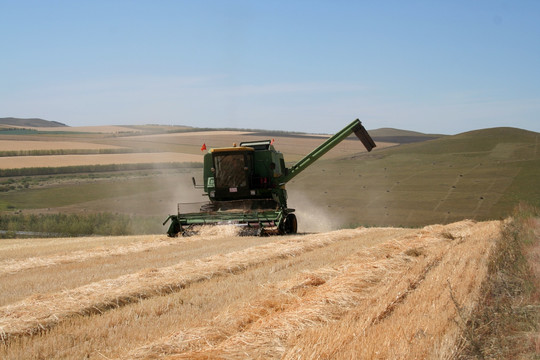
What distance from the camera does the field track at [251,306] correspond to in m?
4.19

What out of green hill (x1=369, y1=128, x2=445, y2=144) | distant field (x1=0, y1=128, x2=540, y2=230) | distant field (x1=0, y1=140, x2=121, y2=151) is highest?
green hill (x1=369, y1=128, x2=445, y2=144)

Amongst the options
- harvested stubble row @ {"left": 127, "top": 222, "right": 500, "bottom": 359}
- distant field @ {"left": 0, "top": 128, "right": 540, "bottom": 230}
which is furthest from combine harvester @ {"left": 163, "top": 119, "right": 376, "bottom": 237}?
harvested stubble row @ {"left": 127, "top": 222, "right": 500, "bottom": 359}

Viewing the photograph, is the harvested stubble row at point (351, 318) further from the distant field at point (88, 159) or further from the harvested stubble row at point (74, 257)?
the distant field at point (88, 159)

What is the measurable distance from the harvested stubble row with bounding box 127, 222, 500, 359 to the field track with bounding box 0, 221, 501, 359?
0.01 meters

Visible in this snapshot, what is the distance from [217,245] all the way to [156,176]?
30.4 metres

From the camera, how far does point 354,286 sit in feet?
20.1

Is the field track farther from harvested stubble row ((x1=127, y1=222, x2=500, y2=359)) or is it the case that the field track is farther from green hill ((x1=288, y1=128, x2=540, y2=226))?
green hill ((x1=288, y1=128, x2=540, y2=226))

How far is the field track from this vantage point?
4188 mm

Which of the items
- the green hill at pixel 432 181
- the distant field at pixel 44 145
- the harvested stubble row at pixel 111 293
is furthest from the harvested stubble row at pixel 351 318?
the distant field at pixel 44 145

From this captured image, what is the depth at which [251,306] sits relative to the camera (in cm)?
543

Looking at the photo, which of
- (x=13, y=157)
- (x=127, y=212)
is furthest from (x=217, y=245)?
(x=13, y=157)

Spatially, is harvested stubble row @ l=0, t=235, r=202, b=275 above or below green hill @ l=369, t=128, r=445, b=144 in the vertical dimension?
below

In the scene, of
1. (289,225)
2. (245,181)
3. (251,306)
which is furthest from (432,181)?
(251,306)

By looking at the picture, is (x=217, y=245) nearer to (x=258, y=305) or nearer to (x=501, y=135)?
(x=258, y=305)
